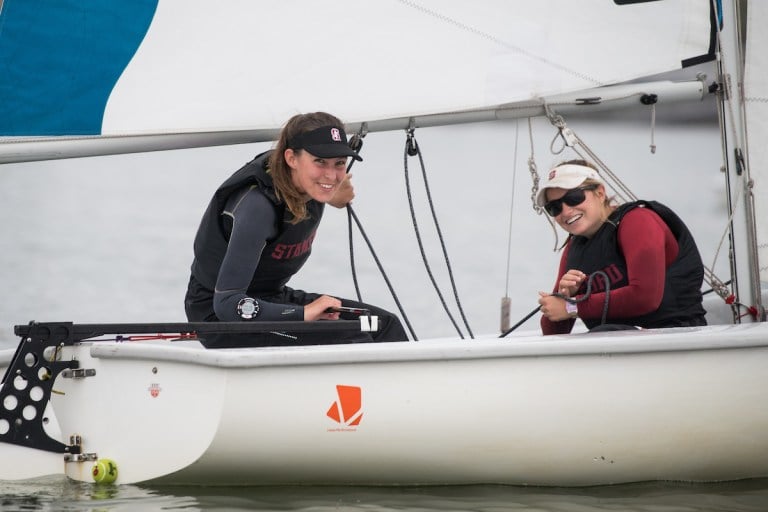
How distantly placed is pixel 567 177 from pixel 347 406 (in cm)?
93

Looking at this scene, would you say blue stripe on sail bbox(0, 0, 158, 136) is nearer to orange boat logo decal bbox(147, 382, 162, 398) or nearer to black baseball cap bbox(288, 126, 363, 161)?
black baseball cap bbox(288, 126, 363, 161)

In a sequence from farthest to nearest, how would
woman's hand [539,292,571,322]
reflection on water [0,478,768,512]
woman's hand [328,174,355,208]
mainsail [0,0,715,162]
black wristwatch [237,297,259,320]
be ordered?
mainsail [0,0,715,162]
woman's hand [328,174,355,208]
woman's hand [539,292,571,322]
black wristwatch [237,297,259,320]
reflection on water [0,478,768,512]

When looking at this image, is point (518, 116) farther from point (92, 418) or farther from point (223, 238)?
point (92, 418)

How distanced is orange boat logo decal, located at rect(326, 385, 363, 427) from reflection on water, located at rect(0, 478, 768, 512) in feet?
0.65

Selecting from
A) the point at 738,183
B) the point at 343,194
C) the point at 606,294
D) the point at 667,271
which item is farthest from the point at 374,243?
the point at 606,294

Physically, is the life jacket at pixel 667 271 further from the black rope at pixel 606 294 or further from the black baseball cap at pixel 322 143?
the black baseball cap at pixel 322 143

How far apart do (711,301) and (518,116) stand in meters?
1.08

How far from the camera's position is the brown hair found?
132 inches

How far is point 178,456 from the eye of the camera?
3094 mm

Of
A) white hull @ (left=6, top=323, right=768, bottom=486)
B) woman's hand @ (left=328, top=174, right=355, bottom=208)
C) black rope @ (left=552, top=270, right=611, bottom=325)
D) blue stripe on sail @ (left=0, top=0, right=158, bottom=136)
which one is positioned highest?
blue stripe on sail @ (left=0, top=0, right=158, bottom=136)

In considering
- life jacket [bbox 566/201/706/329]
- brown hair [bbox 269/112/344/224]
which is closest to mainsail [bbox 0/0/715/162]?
brown hair [bbox 269/112/344/224]

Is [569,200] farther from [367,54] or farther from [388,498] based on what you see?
[388,498]

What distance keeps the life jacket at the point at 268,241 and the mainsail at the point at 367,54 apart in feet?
1.16

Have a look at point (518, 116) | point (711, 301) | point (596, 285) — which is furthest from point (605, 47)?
point (711, 301)
